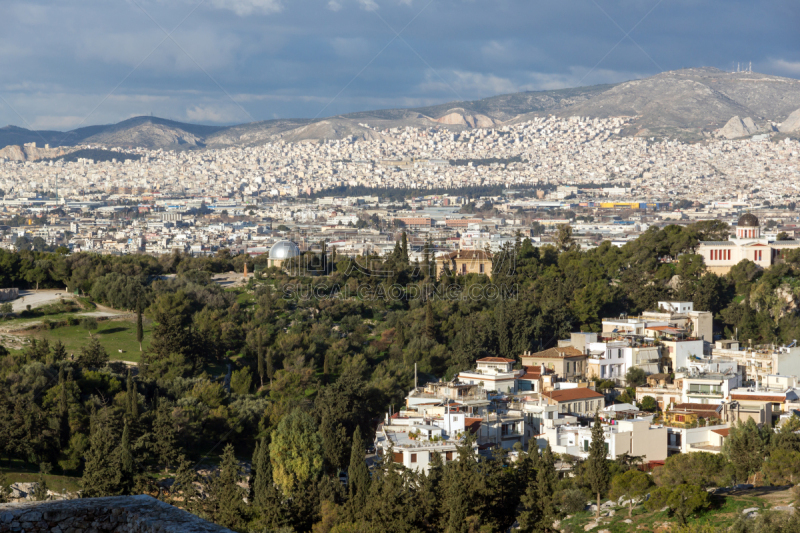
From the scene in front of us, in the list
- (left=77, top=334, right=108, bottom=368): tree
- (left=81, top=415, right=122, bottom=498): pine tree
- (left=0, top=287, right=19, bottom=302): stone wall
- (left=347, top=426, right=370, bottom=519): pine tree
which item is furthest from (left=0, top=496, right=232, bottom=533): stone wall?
(left=0, top=287, right=19, bottom=302): stone wall

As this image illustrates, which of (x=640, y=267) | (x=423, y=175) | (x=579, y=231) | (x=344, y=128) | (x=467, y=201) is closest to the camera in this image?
(x=640, y=267)

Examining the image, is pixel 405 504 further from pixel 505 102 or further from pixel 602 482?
pixel 505 102

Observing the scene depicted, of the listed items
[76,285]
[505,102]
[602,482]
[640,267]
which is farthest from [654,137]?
[602,482]

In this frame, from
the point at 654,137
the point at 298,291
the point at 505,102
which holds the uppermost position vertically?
the point at 505,102

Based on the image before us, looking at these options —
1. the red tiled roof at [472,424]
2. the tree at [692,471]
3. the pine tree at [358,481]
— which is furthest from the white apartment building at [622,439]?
the pine tree at [358,481]

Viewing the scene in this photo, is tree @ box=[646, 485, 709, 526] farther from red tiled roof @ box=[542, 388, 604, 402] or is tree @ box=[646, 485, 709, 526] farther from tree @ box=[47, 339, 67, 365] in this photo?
tree @ box=[47, 339, 67, 365]

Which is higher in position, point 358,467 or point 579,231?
point 579,231
